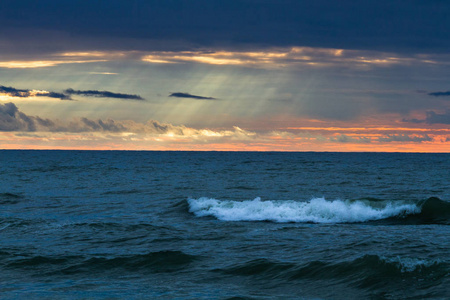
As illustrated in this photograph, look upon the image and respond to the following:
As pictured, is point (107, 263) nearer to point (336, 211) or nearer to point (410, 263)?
point (410, 263)

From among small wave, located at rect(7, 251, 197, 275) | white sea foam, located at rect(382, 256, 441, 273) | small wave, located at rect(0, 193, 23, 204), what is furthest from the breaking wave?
small wave, located at rect(0, 193, 23, 204)

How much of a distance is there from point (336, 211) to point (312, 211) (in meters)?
1.24

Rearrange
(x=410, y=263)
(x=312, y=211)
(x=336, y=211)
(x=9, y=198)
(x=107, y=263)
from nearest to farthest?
(x=410, y=263) < (x=107, y=263) < (x=336, y=211) < (x=312, y=211) < (x=9, y=198)

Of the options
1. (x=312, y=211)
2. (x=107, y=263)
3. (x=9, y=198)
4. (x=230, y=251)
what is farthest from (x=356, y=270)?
(x=9, y=198)

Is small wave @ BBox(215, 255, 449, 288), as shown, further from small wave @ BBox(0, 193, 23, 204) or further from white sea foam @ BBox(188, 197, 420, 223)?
small wave @ BBox(0, 193, 23, 204)

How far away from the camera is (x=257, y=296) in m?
12.2

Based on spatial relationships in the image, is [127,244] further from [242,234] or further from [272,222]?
[272,222]

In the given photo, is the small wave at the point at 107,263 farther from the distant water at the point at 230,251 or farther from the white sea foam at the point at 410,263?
the white sea foam at the point at 410,263

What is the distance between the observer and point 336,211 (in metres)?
25.7

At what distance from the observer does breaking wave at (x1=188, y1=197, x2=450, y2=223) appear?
24906mm

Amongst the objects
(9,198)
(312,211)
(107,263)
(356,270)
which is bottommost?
(9,198)

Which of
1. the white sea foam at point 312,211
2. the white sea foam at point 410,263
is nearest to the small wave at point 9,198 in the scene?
the white sea foam at point 312,211

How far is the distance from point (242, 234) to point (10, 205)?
19525 mm

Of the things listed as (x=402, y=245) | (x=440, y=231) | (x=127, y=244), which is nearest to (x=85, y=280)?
(x=127, y=244)
